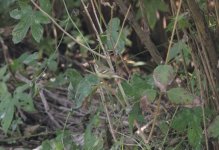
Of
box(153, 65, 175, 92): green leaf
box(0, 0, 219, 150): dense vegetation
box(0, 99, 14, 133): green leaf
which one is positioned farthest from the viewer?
box(0, 99, 14, 133): green leaf

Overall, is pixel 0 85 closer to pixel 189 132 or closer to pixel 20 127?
pixel 20 127

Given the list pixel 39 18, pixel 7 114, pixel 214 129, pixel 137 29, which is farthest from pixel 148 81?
pixel 7 114

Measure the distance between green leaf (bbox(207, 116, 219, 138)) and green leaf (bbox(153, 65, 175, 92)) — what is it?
0.26 meters

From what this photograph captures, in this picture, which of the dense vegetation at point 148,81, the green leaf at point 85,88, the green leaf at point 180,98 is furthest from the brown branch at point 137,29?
the green leaf at point 180,98

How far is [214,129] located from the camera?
1.51 meters

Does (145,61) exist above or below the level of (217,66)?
below

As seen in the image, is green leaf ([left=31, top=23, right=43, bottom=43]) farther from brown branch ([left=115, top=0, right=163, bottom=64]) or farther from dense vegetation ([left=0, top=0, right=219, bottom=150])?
brown branch ([left=115, top=0, right=163, bottom=64])

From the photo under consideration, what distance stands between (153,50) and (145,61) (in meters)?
1.58

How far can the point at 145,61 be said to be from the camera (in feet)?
10.8

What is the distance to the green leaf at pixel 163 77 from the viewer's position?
1.31m

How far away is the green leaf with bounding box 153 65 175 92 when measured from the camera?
4.31 feet

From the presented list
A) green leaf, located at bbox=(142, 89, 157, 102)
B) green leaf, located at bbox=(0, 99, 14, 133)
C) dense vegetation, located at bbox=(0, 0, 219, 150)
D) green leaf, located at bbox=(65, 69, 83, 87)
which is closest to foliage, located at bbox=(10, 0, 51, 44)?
dense vegetation, located at bbox=(0, 0, 219, 150)

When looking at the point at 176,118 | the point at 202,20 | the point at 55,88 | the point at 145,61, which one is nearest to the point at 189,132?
the point at 176,118

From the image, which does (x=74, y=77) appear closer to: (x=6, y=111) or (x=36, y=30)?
(x=36, y=30)
